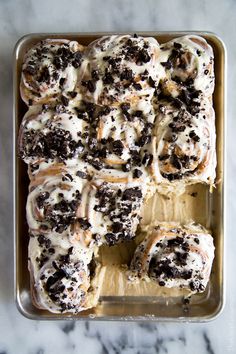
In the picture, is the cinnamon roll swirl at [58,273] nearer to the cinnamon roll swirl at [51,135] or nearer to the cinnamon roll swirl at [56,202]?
the cinnamon roll swirl at [56,202]

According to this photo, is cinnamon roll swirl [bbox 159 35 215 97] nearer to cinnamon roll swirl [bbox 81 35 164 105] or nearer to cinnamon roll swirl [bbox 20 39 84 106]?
cinnamon roll swirl [bbox 81 35 164 105]

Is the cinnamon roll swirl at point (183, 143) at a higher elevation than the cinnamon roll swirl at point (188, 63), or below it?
below

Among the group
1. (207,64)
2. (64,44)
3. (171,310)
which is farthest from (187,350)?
(64,44)

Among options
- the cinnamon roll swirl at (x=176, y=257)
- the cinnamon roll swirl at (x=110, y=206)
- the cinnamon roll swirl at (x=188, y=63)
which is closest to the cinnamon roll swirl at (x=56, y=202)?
the cinnamon roll swirl at (x=110, y=206)

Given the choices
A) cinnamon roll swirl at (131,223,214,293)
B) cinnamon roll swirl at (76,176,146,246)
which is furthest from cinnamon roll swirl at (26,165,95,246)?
cinnamon roll swirl at (131,223,214,293)

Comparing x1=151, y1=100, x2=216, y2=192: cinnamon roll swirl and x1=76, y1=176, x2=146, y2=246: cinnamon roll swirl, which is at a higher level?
x1=151, y1=100, x2=216, y2=192: cinnamon roll swirl
